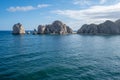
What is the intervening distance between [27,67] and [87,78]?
11.5m

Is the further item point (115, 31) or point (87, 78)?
point (115, 31)

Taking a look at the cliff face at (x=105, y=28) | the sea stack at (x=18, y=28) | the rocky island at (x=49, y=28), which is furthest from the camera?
the cliff face at (x=105, y=28)

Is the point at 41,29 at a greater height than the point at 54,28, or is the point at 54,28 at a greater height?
the point at 54,28

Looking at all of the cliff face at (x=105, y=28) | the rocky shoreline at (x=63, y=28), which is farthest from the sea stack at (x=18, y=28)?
the cliff face at (x=105, y=28)

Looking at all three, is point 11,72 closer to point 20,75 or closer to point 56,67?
point 20,75

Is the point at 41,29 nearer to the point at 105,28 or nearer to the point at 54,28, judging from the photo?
the point at 54,28

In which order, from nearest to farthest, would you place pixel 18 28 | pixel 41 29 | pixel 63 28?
1. pixel 18 28
2. pixel 41 29
3. pixel 63 28

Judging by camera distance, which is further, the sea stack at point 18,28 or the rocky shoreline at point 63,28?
the rocky shoreline at point 63,28

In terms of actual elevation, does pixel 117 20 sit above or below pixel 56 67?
above

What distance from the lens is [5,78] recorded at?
21.3 meters

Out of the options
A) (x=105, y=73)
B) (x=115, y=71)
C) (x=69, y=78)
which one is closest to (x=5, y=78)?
(x=69, y=78)

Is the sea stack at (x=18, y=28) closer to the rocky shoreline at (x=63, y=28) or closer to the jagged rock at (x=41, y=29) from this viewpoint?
the rocky shoreline at (x=63, y=28)

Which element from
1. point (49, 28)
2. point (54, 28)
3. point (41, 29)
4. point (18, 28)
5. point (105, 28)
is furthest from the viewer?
point (49, 28)

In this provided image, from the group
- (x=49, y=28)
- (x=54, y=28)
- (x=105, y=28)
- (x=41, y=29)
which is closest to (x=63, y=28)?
(x=54, y=28)
